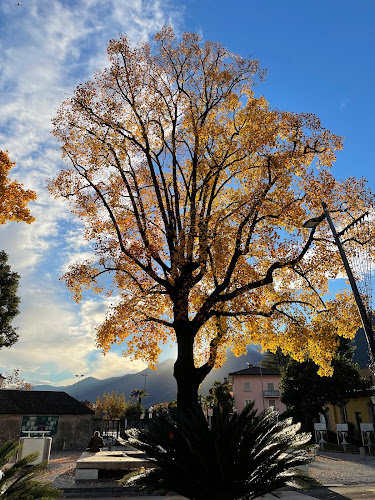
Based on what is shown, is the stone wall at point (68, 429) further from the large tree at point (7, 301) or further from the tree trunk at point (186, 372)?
the tree trunk at point (186, 372)

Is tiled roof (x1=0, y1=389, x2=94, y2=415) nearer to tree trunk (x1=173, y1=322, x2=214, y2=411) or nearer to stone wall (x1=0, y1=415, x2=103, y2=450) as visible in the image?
stone wall (x1=0, y1=415, x2=103, y2=450)

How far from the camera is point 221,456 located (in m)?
5.00

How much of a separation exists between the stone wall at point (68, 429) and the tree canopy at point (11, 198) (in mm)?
19686

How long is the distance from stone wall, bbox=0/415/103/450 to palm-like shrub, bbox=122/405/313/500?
953 inches

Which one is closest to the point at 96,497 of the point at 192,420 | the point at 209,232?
the point at 192,420

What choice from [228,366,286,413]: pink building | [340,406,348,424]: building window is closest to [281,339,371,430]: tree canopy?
[340,406,348,424]: building window

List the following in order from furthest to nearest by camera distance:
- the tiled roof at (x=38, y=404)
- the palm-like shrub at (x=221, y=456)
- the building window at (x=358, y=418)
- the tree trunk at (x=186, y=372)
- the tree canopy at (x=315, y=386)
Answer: the building window at (x=358, y=418)
the tree canopy at (x=315, y=386)
the tiled roof at (x=38, y=404)
the tree trunk at (x=186, y=372)
the palm-like shrub at (x=221, y=456)

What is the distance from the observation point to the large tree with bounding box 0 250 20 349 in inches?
1182

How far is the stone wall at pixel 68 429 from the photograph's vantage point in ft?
85.7

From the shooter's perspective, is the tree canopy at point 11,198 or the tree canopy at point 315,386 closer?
the tree canopy at point 11,198

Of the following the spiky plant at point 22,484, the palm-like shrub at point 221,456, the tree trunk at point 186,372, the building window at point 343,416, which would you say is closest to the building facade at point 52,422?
the tree trunk at point 186,372

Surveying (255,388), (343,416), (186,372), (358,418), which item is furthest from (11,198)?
(255,388)

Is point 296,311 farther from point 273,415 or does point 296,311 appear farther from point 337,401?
point 337,401

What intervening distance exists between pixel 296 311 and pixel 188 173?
25.5 feet
